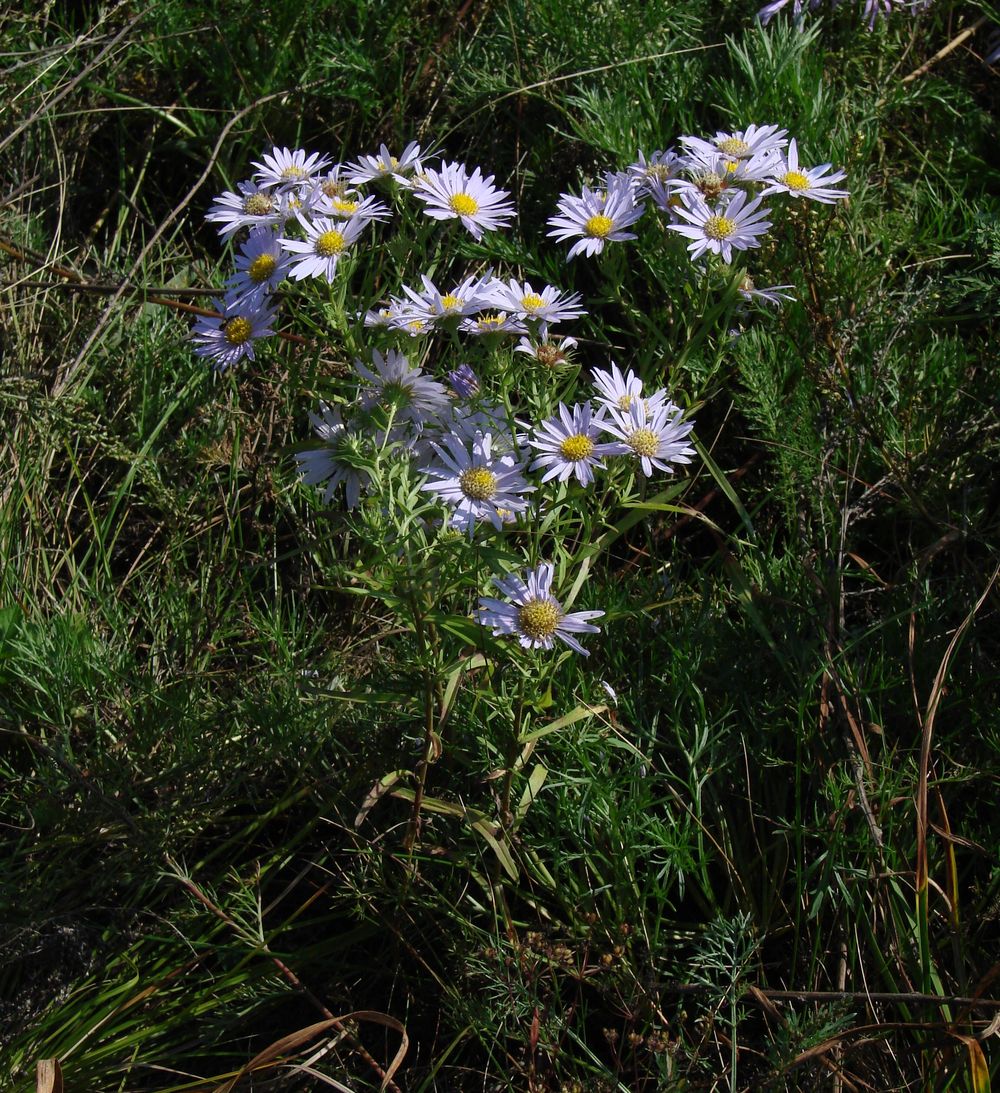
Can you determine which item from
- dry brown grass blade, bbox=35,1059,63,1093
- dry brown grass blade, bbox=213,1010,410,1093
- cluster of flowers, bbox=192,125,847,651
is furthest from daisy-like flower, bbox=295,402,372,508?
dry brown grass blade, bbox=35,1059,63,1093

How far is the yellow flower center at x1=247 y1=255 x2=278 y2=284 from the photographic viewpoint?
145 cm

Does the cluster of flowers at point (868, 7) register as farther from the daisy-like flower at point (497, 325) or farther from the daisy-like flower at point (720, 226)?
the daisy-like flower at point (497, 325)

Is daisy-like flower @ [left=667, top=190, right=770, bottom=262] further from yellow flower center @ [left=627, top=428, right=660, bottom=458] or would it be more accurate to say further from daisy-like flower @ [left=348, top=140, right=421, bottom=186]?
daisy-like flower @ [left=348, top=140, right=421, bottom=186]

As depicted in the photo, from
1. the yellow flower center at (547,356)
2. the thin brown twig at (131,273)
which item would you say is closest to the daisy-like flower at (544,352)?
the yellow flower center at (547,356)

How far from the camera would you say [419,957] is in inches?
61.6

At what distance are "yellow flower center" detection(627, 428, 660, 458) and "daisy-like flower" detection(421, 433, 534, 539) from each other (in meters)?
0.14

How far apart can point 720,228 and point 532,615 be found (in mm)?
569

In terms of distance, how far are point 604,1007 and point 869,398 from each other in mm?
1123

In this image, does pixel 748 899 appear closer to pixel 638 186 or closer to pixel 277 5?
pixel 638 186

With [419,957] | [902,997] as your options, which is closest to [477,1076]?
[419,957]

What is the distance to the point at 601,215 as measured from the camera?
61.0 inches

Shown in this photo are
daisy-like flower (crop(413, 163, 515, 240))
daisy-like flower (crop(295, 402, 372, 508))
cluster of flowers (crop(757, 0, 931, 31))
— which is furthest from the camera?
cluster of flowers (crop(757, 0, 931, 31))

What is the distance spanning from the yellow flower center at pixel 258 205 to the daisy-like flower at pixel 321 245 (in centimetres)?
16

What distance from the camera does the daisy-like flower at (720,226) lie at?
55.6 inches
